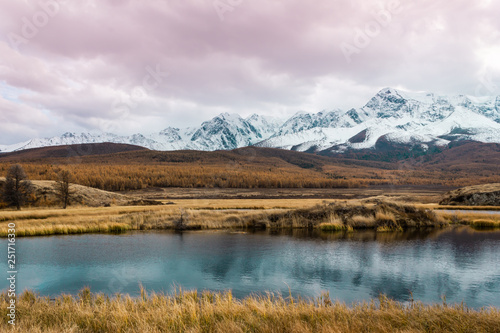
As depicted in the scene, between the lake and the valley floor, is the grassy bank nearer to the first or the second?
the valley floor

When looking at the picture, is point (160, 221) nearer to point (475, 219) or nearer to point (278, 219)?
point (278, 219)

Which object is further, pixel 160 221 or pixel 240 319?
pixel 160 221

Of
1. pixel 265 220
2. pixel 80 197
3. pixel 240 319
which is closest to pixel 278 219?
pixel 265 220

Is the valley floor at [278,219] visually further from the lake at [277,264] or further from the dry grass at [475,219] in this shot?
the lake at [277,264]

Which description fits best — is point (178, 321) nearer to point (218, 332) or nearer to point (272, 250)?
point (218, 332)

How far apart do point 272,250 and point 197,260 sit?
5773mm

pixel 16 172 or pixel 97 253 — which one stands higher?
pixel 16 172

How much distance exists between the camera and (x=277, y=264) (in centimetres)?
2166

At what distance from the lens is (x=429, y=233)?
106 feet

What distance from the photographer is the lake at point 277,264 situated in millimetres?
17188

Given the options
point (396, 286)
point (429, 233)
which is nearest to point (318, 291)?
point (396, 286)

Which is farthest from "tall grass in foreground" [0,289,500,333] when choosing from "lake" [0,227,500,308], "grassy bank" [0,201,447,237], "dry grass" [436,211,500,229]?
"dry grass" [436,211,500,229]

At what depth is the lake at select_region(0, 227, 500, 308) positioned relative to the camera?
17.2 metres

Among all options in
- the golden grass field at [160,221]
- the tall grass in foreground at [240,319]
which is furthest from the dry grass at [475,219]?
the tall grass in foreground at [240,319]
